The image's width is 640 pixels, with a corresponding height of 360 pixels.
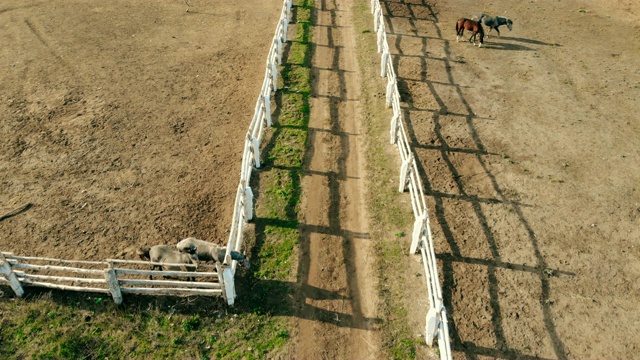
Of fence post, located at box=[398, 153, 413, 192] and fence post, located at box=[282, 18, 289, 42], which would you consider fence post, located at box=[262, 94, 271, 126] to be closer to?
fence post, located at box=[398, 153, 413, 192]

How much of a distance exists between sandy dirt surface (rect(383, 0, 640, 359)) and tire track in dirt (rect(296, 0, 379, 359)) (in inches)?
69.7

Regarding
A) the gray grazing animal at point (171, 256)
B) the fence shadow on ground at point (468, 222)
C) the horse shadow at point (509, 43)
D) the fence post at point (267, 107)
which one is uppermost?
the fence post at point (267, 107)

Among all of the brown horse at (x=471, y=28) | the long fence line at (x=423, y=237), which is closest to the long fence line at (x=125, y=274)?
the long fence line at (x=423, y=237)

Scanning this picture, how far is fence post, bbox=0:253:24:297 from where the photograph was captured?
29.3 ft

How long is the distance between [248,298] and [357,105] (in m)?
9.10

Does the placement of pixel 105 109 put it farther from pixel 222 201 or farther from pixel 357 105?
pixel 357 105

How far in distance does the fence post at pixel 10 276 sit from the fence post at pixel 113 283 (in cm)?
190

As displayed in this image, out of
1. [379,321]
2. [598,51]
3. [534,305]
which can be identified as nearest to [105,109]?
[379,321]

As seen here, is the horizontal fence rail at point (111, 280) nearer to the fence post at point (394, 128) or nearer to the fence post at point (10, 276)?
the fence post at point (10, 276)

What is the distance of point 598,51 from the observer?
2025 cm

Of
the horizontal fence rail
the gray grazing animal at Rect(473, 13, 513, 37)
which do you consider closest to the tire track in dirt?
the horizontal fence rail

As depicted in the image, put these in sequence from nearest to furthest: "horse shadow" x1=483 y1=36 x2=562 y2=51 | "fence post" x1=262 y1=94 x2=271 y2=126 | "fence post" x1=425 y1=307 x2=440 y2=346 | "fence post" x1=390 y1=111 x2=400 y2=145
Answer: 1. "fence post" x1=425 y1=307 x2=440 y2=346
2. "fence post" x1=390 y1=111 x2=400 y2=145
3. "fence post" x1=262 y1=94 x2=271 y2=126
4. "horse shadow" x1=483 y1=36 x2=562 y2=51

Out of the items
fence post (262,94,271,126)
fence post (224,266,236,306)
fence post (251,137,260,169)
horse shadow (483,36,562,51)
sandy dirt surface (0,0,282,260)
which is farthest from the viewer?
horse shadow (483,36,562,51)

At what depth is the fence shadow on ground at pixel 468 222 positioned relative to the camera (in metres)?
8.75
